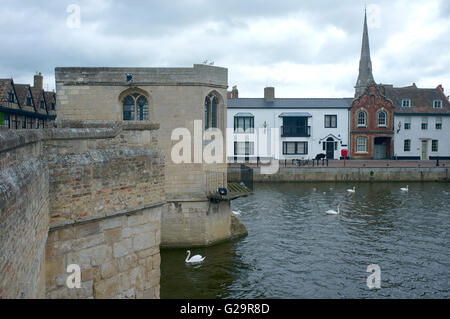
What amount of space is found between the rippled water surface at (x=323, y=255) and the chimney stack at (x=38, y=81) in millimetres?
34116

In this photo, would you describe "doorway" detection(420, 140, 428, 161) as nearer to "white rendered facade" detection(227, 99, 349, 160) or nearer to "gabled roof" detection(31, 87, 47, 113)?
"white rendered facade" detection(227, 99, 349, 160)

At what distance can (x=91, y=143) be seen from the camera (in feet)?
24.5

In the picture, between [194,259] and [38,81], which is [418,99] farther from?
[38,81]

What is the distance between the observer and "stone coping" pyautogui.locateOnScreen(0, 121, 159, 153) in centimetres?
460

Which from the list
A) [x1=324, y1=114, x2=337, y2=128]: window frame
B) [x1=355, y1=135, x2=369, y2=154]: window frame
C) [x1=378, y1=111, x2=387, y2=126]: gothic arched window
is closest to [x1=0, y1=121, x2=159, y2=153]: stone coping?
[x1=324, y1=114, x2=337, y2=128]: window frame

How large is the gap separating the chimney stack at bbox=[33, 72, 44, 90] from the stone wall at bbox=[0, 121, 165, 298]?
4551 cm

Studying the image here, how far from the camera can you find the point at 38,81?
50.6 meters

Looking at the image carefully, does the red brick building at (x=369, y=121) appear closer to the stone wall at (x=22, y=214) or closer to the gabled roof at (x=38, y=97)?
the gabled roof at (x=38, y=97)

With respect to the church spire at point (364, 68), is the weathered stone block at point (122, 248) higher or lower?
lower

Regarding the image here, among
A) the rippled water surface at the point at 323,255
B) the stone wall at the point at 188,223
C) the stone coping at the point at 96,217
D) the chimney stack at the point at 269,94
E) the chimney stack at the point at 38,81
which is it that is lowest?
the rippled water surface at the point at 323,255

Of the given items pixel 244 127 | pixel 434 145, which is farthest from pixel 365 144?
pixel 244 127

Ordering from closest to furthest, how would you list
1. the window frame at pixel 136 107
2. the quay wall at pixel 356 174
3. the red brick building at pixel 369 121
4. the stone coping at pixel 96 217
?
1. the stone coping at pixel 96 217
2. the window frame at pixel 136 107
3. the quay wall at pixel 356 174
4. the red brick building at pixel 369 121

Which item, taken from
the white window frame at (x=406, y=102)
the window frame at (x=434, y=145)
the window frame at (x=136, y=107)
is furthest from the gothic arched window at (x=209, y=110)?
the window frame at (x=434, y=145)

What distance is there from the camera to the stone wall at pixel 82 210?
15.2 feet
